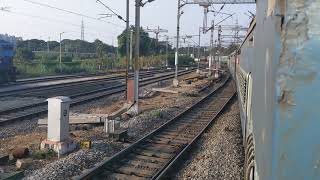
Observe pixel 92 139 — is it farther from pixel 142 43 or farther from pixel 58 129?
pixel 142 43

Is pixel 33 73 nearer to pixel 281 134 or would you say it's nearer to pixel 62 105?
pixel 62 105

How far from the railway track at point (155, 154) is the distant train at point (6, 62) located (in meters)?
18.4

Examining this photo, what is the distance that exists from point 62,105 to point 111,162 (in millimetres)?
1951

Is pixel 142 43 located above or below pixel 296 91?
above

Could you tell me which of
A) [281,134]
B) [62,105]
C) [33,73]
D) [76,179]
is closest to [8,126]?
[62,105]

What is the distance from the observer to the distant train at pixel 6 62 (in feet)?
97.0

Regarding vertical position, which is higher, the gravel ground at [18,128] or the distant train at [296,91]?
the distant train at [296,91]

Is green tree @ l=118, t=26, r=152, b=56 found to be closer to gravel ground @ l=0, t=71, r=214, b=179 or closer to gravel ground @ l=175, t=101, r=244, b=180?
gravel ground @ l=0, t=71, r=214, b=179

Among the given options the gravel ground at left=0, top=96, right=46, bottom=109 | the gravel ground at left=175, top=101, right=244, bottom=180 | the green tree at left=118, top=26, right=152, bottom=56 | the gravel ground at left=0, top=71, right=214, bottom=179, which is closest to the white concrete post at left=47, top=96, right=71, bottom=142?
the gravel ground at left=0, top=71, right=214, bottom=179

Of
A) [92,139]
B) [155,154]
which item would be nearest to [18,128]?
[92,139]

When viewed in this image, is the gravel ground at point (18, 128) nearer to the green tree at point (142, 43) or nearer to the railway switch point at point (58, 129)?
the railway switch point at point (58, 129)

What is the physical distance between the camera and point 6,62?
30.0 meters

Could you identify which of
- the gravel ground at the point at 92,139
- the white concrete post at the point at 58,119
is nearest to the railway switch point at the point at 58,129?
the white concrete post at the point at 58,119

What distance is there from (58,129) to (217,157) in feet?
11.8
